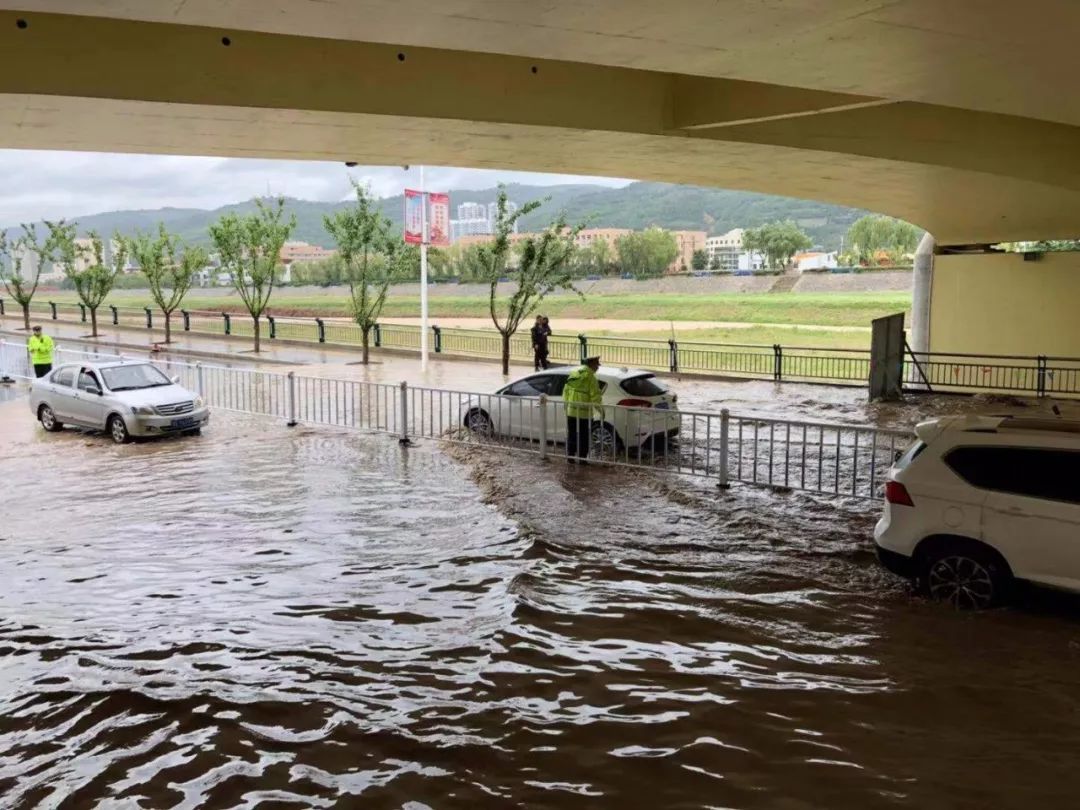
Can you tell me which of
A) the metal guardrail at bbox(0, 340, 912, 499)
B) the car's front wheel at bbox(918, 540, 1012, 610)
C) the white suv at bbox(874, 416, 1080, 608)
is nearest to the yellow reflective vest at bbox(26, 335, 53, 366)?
the metal guardrail at bbox(0, 340, 912, 499)

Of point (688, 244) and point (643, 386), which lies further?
point (688, 244)

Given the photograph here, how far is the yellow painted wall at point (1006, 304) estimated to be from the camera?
24219 mm

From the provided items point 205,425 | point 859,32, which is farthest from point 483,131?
point 205,425

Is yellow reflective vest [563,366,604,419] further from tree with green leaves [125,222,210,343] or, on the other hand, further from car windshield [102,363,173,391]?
tree with green leaves [125,222,210,343]

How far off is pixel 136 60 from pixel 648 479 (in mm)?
8290

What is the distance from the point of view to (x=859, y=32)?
7336 millimetres

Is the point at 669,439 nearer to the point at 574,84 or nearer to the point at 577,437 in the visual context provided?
the point at 577,437

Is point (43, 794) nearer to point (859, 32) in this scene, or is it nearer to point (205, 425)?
point (859, 32)

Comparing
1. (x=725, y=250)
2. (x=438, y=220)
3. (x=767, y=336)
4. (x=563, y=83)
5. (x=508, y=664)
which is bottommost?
(x=508, y=664)

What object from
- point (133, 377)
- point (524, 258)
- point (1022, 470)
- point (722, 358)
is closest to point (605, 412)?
point (1022, 470)

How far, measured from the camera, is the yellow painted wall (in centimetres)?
2422

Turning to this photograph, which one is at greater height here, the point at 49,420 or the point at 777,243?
Answer: the point at 777,243

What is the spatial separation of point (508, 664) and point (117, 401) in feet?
41.0

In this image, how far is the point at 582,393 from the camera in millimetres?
13500
